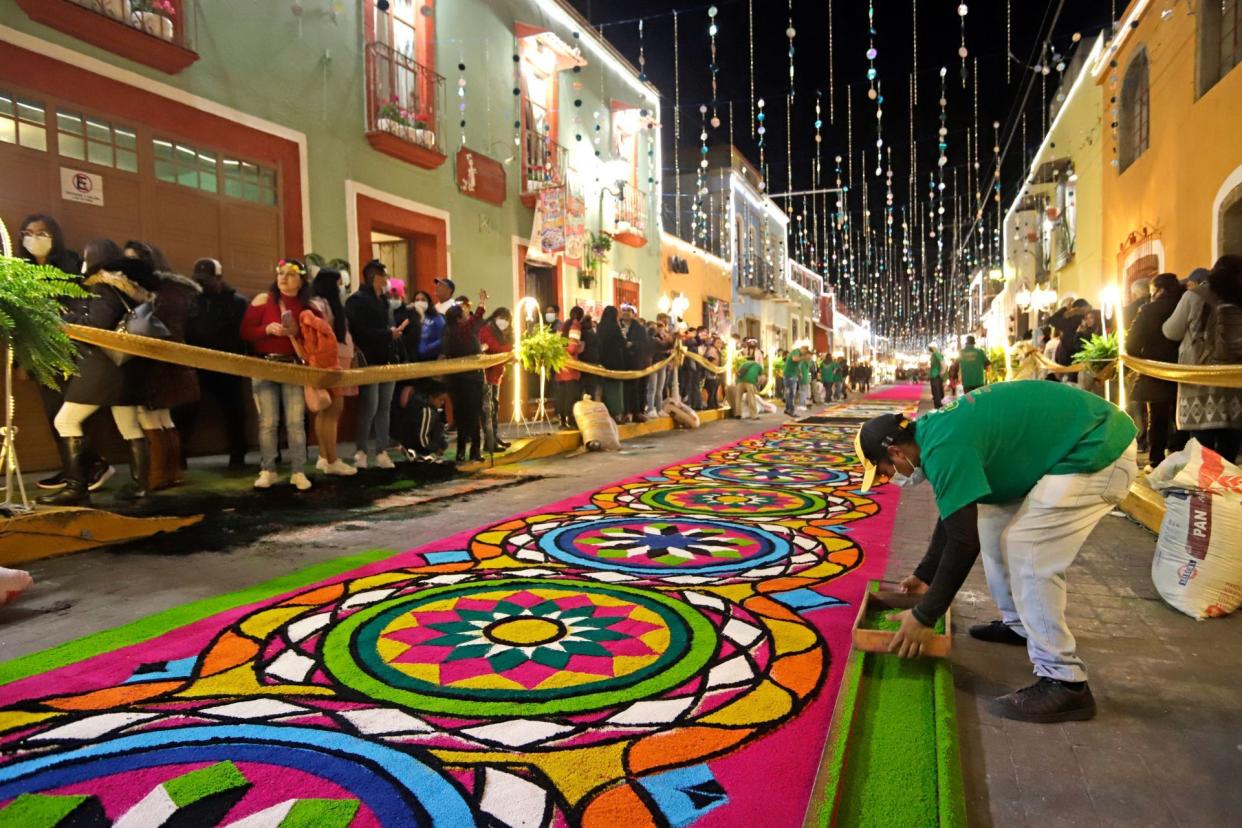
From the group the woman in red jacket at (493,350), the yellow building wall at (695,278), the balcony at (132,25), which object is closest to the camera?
the balcony at (132,25)

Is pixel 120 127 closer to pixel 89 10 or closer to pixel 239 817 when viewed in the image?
pixel 89 10

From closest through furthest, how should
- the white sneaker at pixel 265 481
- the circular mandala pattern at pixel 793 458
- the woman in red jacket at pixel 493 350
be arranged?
the white sneaker at pixel 265 481 < the circular mandala pattern at pixel 793 458 < the woman in red jacket at pixel 493 350

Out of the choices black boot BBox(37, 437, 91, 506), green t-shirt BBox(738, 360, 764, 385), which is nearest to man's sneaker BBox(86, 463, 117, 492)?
black boot BBox(37, 437, 91, 506)

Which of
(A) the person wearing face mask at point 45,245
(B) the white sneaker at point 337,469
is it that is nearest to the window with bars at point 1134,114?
(B) the white sneaker at point 337,469

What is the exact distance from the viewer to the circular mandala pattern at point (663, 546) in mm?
3826

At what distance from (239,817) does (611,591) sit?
6.11 feet

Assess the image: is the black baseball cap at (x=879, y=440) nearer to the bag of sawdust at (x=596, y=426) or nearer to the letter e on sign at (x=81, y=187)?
the bag of sawdust at (x=596, y=426)

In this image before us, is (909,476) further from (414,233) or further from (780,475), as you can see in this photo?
(414,233)

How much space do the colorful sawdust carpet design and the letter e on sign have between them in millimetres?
5021

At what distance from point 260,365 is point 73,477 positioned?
1331 mm

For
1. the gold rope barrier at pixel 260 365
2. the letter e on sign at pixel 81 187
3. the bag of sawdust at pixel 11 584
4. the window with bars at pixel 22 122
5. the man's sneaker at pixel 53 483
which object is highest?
the window with bars at pixel 22 122

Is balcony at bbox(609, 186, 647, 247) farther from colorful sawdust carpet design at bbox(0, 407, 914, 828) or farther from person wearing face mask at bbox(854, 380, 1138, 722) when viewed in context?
person wearing face mask at bbox(854, 380, 1138, 722)

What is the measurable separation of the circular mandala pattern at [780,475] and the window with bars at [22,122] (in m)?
6.21

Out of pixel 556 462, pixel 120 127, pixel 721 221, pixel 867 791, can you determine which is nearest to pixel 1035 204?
pixel 721 221
